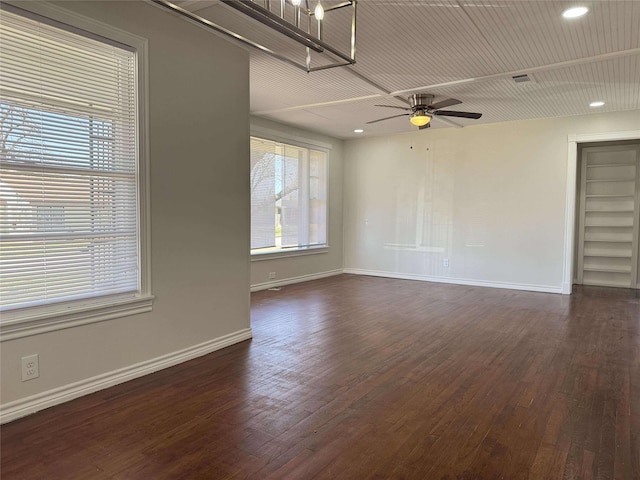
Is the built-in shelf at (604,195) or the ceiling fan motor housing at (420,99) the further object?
the built-in shelf at (604,195)

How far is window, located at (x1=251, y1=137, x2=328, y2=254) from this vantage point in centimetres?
645

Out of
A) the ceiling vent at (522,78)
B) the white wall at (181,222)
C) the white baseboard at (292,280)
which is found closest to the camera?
the white wall at (181,222)

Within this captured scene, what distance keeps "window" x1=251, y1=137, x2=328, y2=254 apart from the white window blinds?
344 centimetres

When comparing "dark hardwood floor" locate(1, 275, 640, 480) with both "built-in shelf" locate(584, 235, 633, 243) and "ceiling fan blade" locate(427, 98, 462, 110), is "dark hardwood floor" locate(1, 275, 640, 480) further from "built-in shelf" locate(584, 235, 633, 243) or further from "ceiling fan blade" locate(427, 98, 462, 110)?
"built-in shelf" locate(584, 235, 633, 243)

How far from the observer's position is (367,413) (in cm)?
253

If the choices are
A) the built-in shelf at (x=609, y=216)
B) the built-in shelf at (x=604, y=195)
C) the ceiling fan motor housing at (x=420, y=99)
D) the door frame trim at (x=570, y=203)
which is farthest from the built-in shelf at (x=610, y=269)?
the ceiling fan motor housing at (x=420, y=99)

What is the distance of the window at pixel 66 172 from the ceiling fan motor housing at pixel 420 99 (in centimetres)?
337

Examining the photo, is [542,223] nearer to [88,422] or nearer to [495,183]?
[495,183]

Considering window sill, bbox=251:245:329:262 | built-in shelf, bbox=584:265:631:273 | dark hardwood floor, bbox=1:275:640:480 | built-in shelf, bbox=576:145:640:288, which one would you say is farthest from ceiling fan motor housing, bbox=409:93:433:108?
built-in shelf, bbox=584:265:631:273

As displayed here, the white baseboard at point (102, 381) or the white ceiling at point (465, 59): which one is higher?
the white ceiling at point (465, 59)

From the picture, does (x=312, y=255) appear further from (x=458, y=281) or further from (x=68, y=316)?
(x=68, y=316)

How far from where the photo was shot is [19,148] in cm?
238

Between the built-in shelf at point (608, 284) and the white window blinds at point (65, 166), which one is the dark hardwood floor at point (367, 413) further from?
the built-in shelf at point (608, 284)

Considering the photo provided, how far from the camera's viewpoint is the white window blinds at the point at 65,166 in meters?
2.36
